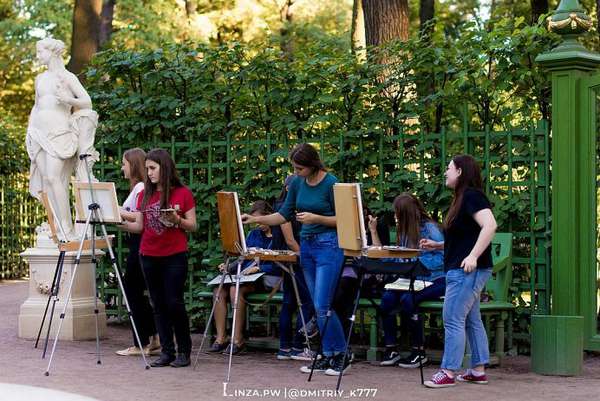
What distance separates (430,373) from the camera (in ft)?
28.5

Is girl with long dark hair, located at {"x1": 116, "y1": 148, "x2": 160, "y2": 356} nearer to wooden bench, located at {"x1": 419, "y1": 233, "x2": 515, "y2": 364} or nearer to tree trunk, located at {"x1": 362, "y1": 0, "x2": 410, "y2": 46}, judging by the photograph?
wooden bench, located at {"x1": 419, "y1": 233, "x2": 515, "y2": 364}

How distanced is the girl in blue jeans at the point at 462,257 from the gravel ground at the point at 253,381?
0.86 ft

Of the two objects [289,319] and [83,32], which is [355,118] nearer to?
[289,319]

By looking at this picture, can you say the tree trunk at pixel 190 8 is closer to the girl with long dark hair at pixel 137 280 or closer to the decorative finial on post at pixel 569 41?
the girl with long dark hair at pixel 137 280

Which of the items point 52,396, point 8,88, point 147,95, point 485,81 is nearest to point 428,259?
point 485,81

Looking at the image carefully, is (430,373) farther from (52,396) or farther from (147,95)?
(52,396)

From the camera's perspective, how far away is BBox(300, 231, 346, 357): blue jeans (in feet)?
27.2

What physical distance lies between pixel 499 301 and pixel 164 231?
2853 mm

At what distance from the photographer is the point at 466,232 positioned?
782 centimetres

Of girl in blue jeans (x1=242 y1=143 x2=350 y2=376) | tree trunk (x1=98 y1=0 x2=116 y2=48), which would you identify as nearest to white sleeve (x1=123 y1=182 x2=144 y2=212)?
girl in blue jeans (x1=242 y1=143 x2=350 y2=376)

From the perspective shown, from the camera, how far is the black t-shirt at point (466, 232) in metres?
7.74

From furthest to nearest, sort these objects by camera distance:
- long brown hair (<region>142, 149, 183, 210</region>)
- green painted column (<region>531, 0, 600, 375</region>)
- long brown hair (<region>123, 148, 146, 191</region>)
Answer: long brown hair (<region>123, 148, 146, 191</region>), green painted column (<region>531, 0, 600, 375</region>), long brown hair (<region>142, 149, 183, 210</region>)

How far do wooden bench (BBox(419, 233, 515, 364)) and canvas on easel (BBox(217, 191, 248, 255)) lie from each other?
166 cm

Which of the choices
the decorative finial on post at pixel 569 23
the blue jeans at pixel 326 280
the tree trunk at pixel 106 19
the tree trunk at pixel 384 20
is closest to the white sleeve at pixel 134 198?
the blue jeans at pixel 326 280
